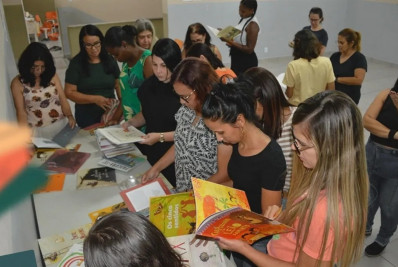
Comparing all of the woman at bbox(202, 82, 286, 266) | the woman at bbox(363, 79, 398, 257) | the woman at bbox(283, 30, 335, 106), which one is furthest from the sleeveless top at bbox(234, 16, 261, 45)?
the woman at bbox(202, 82, 286, 266)

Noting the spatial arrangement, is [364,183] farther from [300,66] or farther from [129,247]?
[300,66]

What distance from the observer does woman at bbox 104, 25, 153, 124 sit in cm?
287

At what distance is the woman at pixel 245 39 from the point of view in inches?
170

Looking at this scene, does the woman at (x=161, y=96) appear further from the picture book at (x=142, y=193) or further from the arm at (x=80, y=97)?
the arm at (x=80, y=97)

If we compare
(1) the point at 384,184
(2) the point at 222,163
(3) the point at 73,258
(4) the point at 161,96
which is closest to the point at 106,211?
(3) the point at 73,258

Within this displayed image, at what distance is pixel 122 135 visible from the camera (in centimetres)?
252

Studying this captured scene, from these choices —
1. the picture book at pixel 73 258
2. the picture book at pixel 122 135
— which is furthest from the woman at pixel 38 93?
the picture book at pixel 73 258

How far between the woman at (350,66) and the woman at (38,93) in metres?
2.67

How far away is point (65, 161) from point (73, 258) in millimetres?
1077

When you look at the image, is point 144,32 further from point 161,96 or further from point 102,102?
point 161,96

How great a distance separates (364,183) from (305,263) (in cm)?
34

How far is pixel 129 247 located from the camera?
0.95 metres

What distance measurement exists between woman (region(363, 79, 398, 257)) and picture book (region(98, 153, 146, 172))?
1.58 meters

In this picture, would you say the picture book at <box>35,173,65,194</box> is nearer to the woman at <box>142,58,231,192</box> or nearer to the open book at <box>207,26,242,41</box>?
the woman at <box>142,58,231,192</box>
